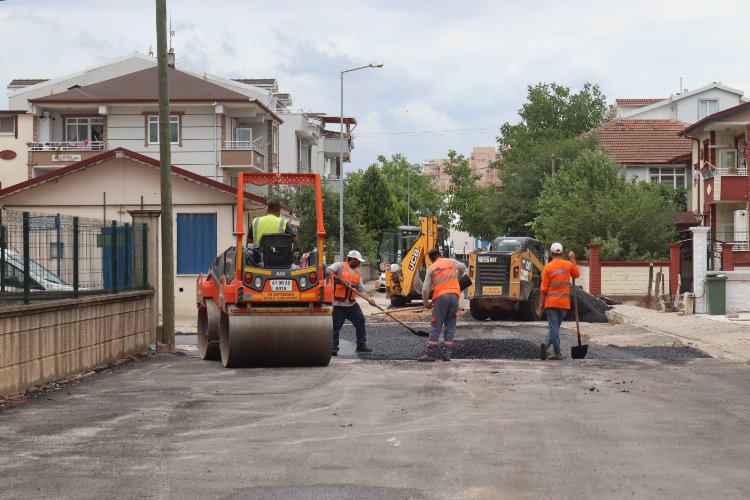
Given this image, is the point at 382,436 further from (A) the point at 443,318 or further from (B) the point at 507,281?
(B) the point at 507,281

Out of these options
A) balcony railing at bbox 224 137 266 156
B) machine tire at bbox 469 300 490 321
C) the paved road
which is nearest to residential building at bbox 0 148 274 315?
machine tire at bbox 469 300 490 321

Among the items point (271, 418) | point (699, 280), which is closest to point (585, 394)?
point (271, 418)

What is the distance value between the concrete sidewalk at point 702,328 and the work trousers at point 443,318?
4347mm

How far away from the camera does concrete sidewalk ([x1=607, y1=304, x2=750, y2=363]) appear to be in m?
19.7

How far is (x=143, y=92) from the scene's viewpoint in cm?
5206

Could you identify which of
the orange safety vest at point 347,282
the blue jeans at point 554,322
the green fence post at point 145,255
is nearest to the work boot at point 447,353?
the blue jeans at point 554,322

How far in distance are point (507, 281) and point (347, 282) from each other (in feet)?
39.3

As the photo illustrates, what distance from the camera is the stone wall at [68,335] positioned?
42.6 ft

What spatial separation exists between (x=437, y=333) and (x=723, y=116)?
102 ft

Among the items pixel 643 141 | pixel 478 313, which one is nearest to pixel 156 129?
pixel 478 313

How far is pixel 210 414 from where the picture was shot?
1123 centimetres

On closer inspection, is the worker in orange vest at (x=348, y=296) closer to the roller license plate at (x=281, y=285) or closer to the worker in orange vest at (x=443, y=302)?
the worker in orange vest at (x=443, y=302)

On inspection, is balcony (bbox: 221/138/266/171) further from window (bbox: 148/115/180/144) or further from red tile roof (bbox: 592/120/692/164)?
red tile roof (bbox: 592/120/692/164)

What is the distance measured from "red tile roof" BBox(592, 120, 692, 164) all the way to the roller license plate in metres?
49.6
